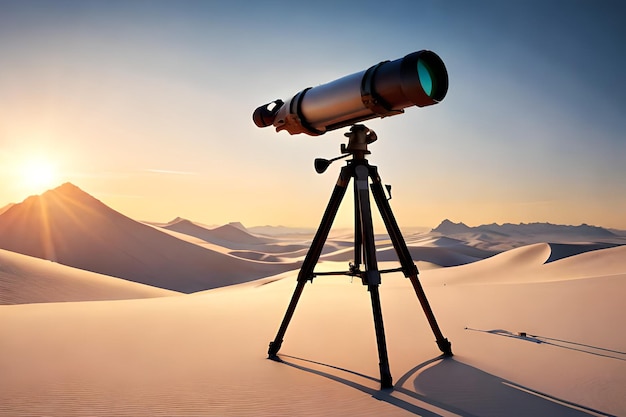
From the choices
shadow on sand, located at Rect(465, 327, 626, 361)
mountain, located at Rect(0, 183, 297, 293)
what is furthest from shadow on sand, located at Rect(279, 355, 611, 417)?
mountain, located at Rect(0, 183, 297, 293)

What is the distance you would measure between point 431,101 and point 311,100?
1.42 metres

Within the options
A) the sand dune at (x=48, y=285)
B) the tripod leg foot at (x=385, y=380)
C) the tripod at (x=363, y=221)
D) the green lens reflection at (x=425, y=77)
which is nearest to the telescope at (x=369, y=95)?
the green lens reflection at (x=425, y=77)

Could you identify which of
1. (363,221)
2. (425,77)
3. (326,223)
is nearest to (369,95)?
(425,77)

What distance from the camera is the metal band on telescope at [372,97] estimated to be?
13.6ft

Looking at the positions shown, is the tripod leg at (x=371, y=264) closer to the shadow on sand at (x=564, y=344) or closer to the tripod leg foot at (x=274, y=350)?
the tripod leg foot at (x=274, y=350)

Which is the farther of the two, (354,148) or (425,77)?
(354,148)

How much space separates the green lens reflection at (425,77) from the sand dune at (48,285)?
1380cm

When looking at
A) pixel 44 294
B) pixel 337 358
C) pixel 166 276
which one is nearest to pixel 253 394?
pixel 337 358

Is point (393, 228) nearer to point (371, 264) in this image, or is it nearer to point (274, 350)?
point (371, 264)

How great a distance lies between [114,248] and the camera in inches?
1852

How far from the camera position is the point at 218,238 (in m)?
125

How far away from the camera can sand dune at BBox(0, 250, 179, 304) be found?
13539 mm

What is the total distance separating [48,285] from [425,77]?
1583 centimetres

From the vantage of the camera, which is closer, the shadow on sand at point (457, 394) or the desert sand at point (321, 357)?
the shadow on sand at point (457, 394)
